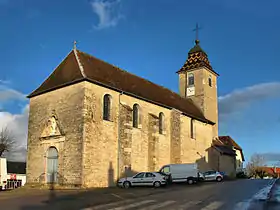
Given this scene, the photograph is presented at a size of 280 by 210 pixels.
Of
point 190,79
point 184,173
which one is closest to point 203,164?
point 184,173

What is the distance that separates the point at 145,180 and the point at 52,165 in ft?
23.9

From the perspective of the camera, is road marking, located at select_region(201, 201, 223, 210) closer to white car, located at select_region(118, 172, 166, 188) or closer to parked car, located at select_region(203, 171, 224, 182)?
white car, located at select_region(118, 172, 166, 188)

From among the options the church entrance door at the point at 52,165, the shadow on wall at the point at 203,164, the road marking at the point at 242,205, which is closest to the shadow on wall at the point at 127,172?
the church entrance door at the point at 52,165

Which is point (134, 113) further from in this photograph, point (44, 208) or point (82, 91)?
point (44, 208)

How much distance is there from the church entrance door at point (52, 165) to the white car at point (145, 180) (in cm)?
511

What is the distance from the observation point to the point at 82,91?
77.8ft

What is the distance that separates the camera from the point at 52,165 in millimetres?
24891

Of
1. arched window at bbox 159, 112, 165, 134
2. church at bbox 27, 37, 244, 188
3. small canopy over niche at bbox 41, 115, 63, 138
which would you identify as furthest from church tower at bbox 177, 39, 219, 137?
small canopy over niche at bbox 41, 115, 63, 138

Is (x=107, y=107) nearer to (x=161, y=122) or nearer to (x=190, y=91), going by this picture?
(x=161, y=122)

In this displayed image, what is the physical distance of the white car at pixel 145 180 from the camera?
23.0 meters

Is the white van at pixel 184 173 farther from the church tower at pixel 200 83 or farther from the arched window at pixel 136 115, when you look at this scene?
the church tower at pixel 200 83

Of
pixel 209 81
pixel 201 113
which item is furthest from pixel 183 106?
pixel 209 81

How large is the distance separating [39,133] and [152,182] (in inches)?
404

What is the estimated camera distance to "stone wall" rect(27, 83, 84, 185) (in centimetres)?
2309
